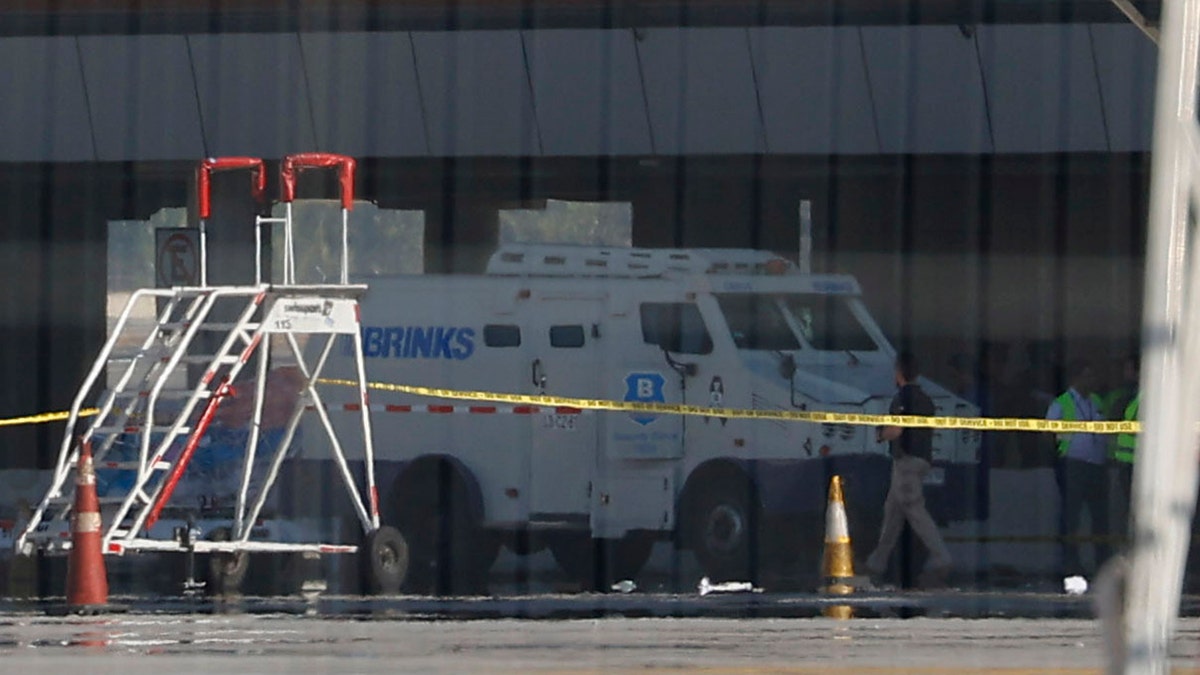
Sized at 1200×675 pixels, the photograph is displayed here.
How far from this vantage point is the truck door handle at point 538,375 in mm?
17344

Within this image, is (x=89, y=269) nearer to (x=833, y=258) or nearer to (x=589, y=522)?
(x=833, y=258)

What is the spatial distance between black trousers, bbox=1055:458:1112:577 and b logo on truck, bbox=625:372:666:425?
3.14 metres

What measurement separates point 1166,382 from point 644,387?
44.5 feet

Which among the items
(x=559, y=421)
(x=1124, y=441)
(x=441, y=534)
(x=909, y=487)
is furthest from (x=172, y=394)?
(x=1124, y=441)

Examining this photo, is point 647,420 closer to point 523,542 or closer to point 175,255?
point 523,542

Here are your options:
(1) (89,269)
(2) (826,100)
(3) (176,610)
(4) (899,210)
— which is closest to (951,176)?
(4) (899,210)

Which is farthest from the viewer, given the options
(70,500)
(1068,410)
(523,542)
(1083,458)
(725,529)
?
(523,542)

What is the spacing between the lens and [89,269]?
25.3m

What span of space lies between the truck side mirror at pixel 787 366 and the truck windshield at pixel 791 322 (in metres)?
0.08

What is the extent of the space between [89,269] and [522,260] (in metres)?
9.38

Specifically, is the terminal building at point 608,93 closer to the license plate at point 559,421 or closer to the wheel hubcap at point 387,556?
the license plate at point 559,421

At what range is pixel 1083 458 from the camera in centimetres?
1659

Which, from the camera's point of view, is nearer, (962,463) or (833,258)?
(962,463)

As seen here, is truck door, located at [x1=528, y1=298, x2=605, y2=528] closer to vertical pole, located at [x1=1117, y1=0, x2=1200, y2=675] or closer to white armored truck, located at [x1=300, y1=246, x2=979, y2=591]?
white armored truck, located at [x1=300, y1=246, x2=979, y2=591]
